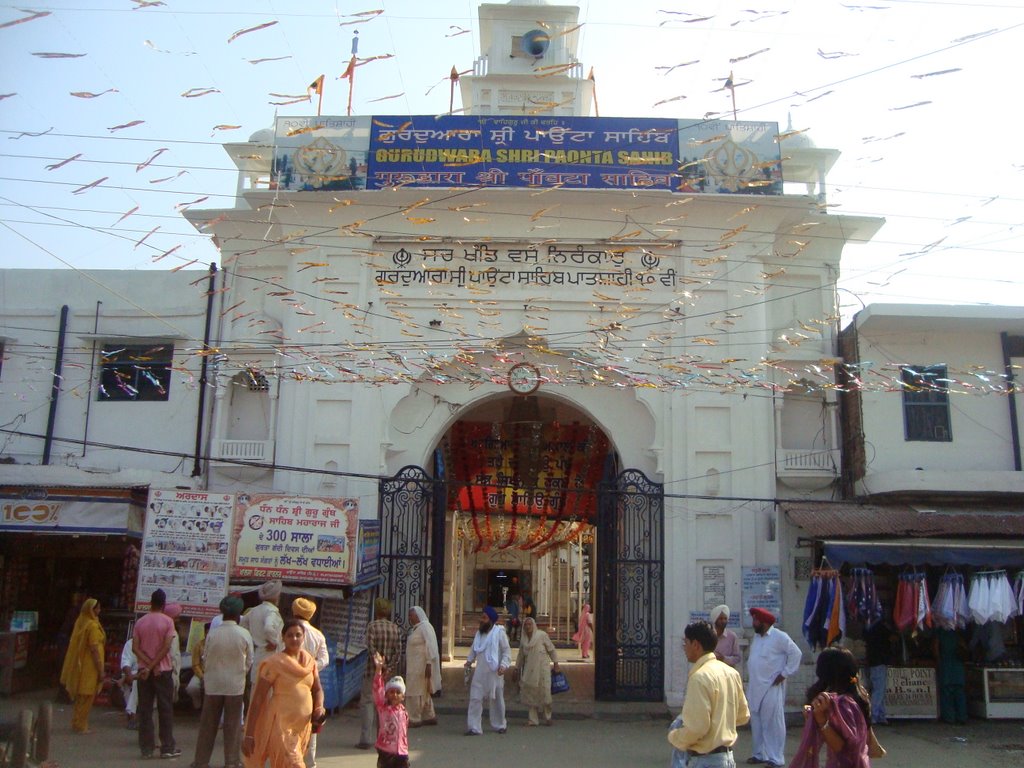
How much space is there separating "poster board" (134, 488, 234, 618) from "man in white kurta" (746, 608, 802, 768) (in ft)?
20.5

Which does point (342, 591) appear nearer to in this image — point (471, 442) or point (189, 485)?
point (189, 485)

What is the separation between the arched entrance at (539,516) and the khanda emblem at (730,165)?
168 inches

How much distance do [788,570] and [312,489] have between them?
670cm

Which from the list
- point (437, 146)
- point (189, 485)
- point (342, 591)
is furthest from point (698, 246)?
point (189, 485)

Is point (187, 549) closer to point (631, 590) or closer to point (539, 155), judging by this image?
point (631, 590)

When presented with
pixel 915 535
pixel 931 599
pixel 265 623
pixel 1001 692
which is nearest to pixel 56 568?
pixel 265 623

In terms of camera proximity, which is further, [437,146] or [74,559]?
[74,559]

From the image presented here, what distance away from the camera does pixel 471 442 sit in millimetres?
16922

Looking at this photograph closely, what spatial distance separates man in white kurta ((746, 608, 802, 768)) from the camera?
30.8ft

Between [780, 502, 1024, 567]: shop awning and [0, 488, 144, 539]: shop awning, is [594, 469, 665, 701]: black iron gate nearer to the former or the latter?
[780, 502, 1024, 567]: shop awning

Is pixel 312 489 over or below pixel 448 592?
over

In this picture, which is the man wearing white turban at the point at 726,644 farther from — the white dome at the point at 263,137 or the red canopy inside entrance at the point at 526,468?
the white dome at the point at 263,137

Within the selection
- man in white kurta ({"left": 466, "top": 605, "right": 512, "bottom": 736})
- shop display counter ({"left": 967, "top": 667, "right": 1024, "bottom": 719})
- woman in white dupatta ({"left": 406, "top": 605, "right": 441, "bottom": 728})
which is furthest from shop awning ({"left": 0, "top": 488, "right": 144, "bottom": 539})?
shop display counter ({"left": 967, "top": 667, "right": 1024, "bottom": 719})

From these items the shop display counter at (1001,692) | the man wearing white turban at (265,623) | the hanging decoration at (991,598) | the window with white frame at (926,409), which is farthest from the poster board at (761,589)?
the man wearing white turban at (265,623)
